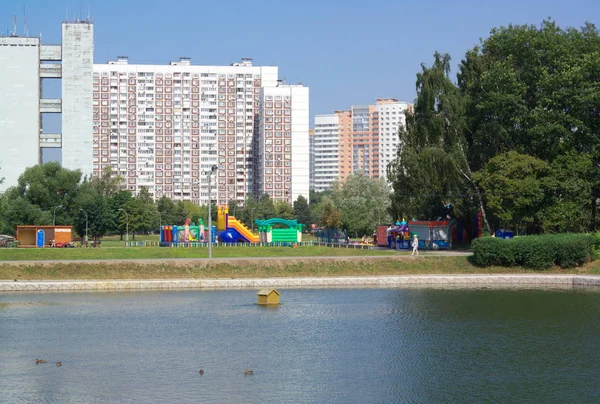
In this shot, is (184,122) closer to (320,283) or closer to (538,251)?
(320,283)

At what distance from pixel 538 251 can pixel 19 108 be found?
3327 inches

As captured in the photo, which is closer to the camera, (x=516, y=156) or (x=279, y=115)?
(x=516, y=156)

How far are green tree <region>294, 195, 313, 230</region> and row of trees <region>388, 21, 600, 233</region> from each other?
225 ft

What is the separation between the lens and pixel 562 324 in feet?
104

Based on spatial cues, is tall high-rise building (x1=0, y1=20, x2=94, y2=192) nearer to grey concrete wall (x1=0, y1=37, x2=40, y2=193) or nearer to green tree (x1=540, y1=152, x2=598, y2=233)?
grey concrete wall (x1=0, y1=37, x2=40, y2=193)

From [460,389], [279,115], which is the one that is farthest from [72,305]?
[279,115]

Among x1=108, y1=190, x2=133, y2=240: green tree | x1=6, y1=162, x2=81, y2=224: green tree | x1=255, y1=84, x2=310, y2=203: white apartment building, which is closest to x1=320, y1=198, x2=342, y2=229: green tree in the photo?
x1=108, y1=190, x2=133, y2=240: green tree

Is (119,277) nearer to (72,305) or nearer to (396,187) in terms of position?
(72,305)

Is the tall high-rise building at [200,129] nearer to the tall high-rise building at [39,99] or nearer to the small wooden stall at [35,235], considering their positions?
the tall high-rise building at [39,99]

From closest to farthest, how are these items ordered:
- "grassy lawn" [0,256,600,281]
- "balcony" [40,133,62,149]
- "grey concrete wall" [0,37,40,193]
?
1. "grassy lawn" [0,256,600,281]
2. "grey concrete wall" [0,37,40,193]
3. "balcony" [40,133,62,149]

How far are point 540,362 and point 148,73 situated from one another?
135 metres

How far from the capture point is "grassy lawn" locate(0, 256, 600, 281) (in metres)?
47.3

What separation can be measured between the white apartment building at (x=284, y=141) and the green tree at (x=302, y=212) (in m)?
11.1

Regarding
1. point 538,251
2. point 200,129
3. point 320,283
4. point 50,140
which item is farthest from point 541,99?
point 200,129
